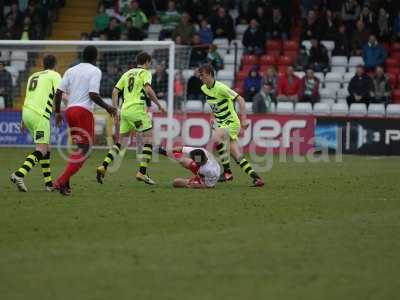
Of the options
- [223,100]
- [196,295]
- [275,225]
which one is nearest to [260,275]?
[196,295]

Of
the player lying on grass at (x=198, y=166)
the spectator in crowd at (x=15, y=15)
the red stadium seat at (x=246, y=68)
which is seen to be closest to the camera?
the player lying on grass at (x=198, y=166)

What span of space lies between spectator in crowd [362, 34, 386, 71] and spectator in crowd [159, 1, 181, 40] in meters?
5.47

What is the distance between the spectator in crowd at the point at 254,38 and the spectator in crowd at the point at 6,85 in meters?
6.47

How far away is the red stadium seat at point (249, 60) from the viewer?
28666mm

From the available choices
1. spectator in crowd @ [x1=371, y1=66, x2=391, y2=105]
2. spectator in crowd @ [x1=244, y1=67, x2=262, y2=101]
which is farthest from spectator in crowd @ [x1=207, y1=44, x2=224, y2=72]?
spectator in crowd @ [x1=371, y1=66, x2=391, y2=105]

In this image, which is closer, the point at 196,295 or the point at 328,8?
the point at 196,295

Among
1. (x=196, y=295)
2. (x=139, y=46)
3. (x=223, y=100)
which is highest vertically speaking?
(x=139, y=46)

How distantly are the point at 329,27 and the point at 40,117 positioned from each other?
14.8 metres

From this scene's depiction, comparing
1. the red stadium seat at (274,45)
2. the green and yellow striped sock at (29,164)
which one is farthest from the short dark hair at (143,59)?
the red stadium seat at (274,45)

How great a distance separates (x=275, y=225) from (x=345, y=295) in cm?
371

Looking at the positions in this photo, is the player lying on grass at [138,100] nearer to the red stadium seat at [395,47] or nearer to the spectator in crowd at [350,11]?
the red stadium seat at [395,47]

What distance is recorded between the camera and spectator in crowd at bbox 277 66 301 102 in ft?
88.4

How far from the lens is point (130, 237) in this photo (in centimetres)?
1066

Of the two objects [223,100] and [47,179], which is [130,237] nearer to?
[47,179]
